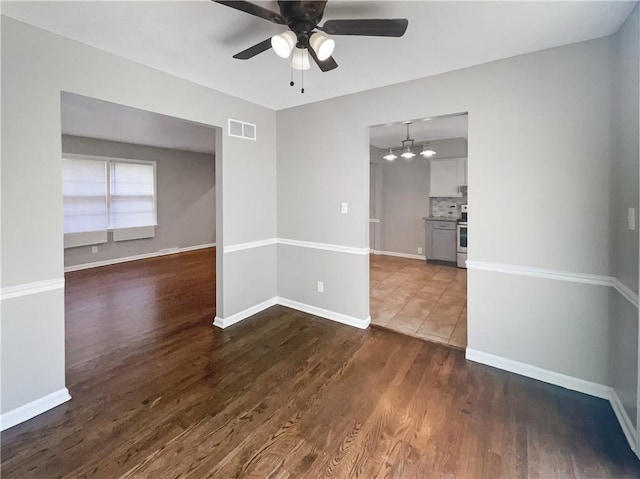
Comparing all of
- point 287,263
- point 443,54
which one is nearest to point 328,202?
point 287,263

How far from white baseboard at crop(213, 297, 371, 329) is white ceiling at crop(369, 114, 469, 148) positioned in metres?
2.85

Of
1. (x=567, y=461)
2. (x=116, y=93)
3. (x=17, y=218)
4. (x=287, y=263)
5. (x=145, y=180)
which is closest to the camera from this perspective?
(x=567, y=461)

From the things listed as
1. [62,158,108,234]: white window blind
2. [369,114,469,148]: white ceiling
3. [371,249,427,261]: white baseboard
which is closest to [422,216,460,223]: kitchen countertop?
[371,249,427,261]: white baseboard

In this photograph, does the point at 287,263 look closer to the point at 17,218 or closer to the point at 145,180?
the point at 17,218

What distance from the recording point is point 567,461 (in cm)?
166

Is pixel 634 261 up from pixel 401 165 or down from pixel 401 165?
down

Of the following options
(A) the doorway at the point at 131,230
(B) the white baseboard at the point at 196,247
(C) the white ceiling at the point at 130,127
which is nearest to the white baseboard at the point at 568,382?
(A) the doorway at the point at 131,230

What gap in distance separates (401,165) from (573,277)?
5282 millimetres

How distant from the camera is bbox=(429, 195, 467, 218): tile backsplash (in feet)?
21.8

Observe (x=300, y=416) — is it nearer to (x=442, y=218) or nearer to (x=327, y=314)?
(x=327, y=314)

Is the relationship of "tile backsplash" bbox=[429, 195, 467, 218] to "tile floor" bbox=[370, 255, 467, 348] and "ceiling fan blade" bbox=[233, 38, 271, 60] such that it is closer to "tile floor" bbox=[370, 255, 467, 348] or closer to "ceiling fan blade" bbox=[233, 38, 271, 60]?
"tile floor" bbox=[370, 255, 467, 348]

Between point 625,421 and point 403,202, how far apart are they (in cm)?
570

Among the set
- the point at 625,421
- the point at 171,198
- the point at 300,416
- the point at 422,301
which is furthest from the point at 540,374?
the point at 171,198

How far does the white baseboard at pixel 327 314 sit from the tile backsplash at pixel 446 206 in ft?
13.9
